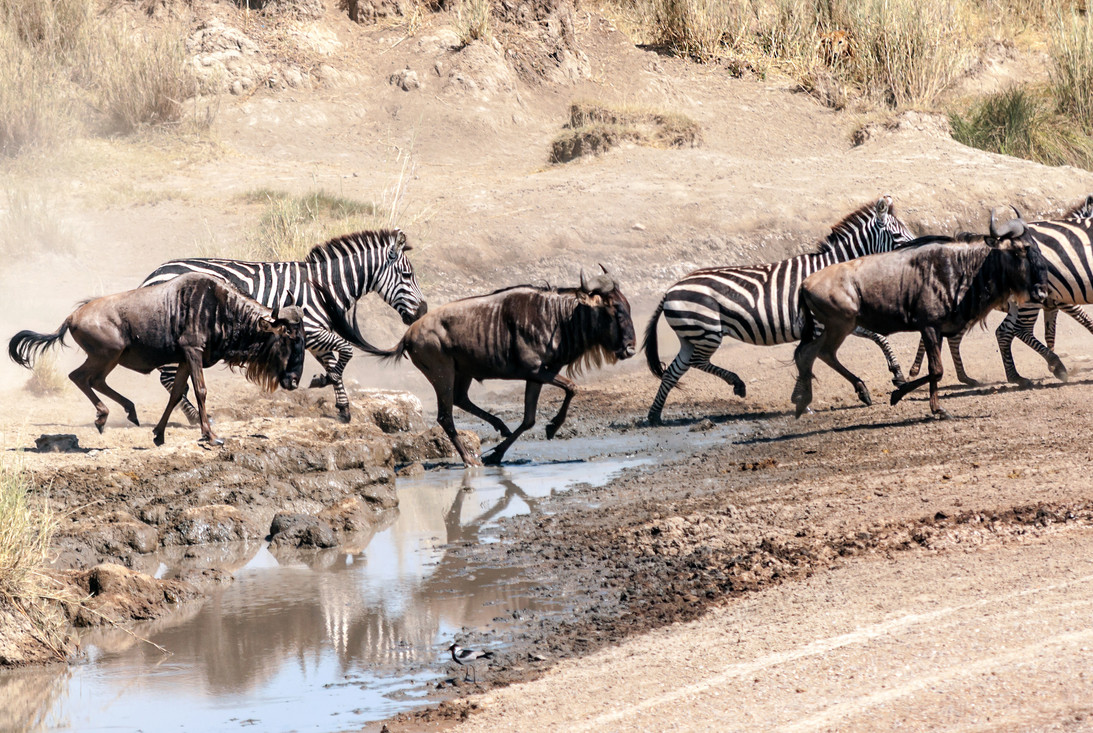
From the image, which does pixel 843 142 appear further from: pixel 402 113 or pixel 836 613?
pixel 836 613

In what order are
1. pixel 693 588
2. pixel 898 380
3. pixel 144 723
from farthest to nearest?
pixel 898 380
pixel 693 588
pixel 144 723

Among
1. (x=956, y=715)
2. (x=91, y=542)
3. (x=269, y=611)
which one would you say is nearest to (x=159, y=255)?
(x=91, y=542)

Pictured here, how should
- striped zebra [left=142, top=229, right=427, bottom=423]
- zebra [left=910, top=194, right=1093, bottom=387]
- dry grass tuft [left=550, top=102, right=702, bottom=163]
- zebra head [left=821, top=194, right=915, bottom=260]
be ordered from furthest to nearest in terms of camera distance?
dry grass tuft [left=550, top=102, right=702, bottom=163], zebra head [left=821, top=194, right=915, bottom=260], striped zebra [left=142, top=229, right=427, bottom=423], zebra [left=910, top=194, right=1093, bottom=387]

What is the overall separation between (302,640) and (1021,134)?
17.8m

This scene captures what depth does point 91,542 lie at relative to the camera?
737 centimetres

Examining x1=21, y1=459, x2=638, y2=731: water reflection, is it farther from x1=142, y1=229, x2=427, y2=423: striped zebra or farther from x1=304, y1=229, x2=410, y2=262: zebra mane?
x1=304, y1=229, x2=410, y2=262: zebra mane

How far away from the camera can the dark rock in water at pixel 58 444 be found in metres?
9.11

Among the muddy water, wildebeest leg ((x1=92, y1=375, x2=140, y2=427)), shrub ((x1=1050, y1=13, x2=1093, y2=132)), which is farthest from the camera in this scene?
shrub ((x1=1050, y1=13, x2=1093, y2=132))

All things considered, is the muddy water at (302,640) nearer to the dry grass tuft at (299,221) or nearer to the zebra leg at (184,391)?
the zebra leg at (184,391)

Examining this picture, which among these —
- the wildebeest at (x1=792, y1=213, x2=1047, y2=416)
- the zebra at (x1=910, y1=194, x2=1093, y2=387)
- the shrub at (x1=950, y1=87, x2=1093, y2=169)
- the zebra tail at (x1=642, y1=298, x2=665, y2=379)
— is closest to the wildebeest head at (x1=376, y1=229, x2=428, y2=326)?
the zebra tail at (x1=642, y1=298, x2=665, y2=379)

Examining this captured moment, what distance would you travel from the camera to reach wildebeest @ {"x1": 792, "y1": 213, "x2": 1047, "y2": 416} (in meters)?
10.1

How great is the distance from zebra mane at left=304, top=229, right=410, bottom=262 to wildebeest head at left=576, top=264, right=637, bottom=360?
3349mm

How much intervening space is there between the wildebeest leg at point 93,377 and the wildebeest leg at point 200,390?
2.15 feet

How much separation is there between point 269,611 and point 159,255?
9.70 m
